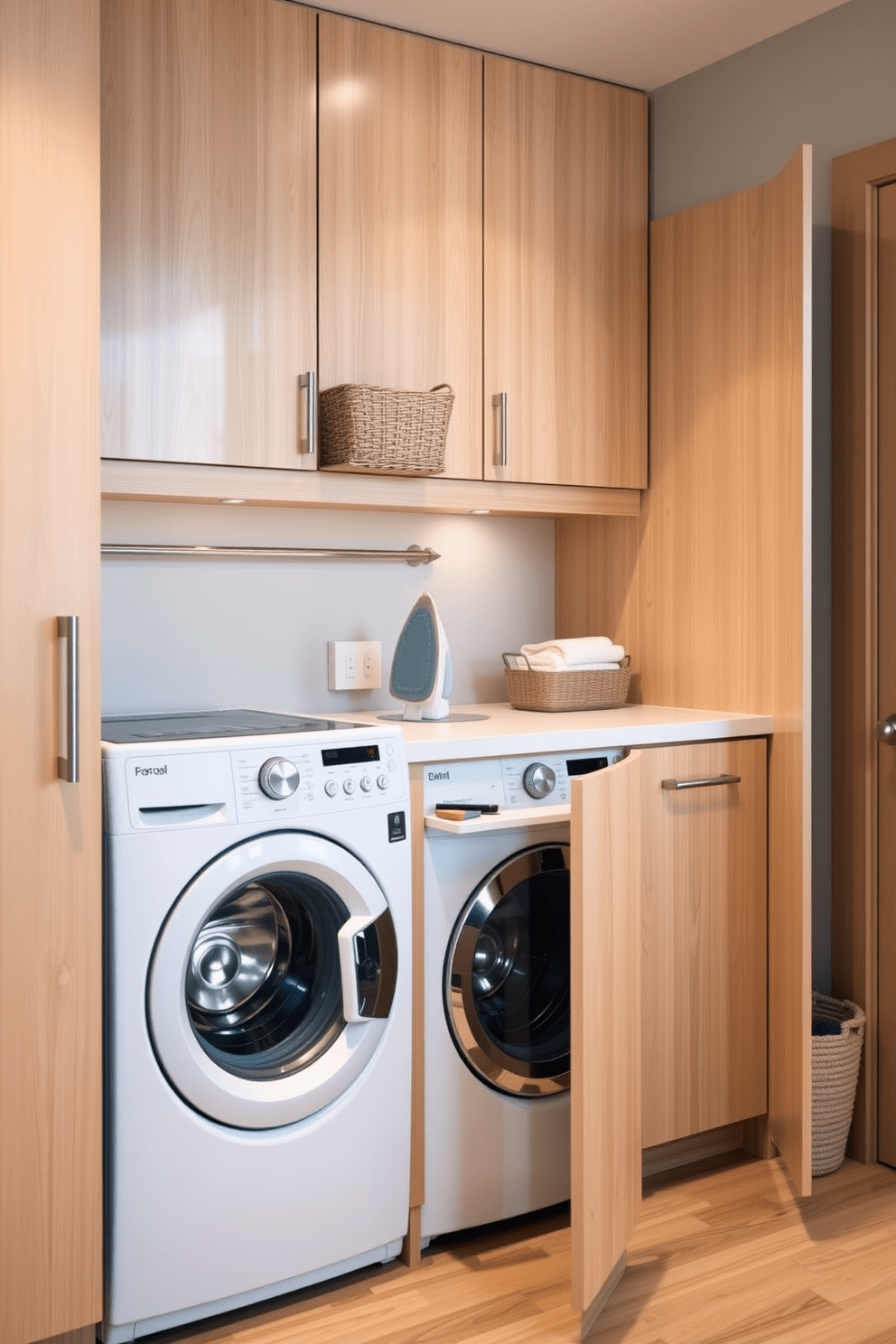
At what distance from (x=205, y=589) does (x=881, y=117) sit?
168cm

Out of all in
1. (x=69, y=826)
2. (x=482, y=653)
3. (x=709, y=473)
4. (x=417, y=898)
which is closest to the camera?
(x=69, y=826)

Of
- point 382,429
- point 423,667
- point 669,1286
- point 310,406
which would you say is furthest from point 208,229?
point 669,1286

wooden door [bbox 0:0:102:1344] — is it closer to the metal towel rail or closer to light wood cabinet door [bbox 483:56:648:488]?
the metal towel rail

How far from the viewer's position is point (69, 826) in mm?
1920

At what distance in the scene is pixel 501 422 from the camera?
276 centimetres

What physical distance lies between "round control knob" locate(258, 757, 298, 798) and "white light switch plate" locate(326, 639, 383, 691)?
0.74 meters

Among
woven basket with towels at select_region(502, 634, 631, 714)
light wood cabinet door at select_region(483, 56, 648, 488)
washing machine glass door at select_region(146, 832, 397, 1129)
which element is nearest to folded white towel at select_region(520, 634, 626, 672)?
woven basket with towels at select_region(502, 634, 631, 714)

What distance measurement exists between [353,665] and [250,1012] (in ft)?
2.94

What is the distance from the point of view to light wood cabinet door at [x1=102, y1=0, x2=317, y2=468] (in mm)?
2299

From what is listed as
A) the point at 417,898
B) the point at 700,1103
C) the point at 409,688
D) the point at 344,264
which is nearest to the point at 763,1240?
the point at 700,1103

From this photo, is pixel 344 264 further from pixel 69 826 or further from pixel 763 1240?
pixel 763 1240

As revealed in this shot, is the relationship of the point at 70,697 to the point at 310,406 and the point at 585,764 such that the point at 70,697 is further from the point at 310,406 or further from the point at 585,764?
the point at 585,764

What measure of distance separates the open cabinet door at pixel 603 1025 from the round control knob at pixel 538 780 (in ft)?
0.69

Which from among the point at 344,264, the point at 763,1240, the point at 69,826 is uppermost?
the point at 344,264
